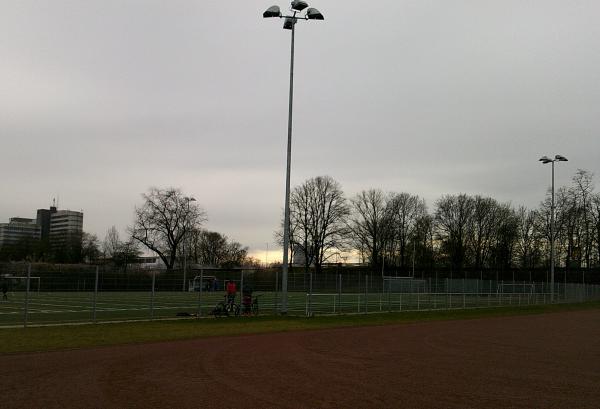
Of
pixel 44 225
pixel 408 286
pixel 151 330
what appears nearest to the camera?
pixel 151 330

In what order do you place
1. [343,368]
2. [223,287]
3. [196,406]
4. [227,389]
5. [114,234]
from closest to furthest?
[196,406], [227,389], [343,368], [223,287], [114,234]

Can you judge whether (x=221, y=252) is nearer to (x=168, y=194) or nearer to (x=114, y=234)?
(x=114, y=234)

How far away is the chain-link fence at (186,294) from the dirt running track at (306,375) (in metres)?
8.50

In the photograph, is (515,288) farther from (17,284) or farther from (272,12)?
(17,284)

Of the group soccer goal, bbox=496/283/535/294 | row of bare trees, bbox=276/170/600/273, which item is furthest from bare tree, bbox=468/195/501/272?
soccer goal, bbox=496/283/535/294

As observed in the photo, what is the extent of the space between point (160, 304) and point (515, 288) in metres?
30.5

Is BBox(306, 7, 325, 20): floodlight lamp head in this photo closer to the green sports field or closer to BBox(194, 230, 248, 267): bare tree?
the green sports field

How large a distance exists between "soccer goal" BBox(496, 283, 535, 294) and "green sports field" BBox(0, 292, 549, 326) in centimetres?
424

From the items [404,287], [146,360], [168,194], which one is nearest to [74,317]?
[146,360]

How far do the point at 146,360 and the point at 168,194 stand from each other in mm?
70464

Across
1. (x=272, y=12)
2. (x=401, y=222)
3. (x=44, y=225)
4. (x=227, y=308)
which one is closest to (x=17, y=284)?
(x=227, y=308)

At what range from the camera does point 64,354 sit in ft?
42.1

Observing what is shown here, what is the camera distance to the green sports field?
24312mm

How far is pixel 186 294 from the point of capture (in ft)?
90.7
